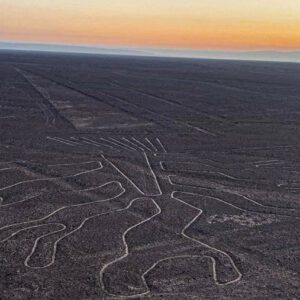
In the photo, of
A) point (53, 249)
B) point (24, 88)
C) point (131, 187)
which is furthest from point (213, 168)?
point (24, 88)

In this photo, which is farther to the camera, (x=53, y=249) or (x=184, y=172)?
(x=184, y=172)

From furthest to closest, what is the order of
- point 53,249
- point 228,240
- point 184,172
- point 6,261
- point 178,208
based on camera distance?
point 184,172
point 178,208
point 228,240
point 53,249
point 6,261

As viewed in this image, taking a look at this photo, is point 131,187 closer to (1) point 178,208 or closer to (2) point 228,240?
(1) point 178,208

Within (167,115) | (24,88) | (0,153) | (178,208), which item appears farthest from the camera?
(24,88)

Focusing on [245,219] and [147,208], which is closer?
[245,219]

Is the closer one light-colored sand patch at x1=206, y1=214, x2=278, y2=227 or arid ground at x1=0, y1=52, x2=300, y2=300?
arid ground at x1=0, y1=52, x2=300, y2=300

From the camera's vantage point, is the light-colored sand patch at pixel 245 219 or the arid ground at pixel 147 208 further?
the light-colored sand patch at pixel 245 219

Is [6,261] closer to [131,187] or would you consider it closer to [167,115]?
[131,187]
